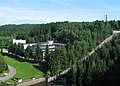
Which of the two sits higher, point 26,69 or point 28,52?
point 28,52

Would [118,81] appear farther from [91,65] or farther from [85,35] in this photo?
[85,35]

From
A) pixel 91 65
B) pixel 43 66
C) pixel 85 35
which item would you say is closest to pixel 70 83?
A: pixel 91 65

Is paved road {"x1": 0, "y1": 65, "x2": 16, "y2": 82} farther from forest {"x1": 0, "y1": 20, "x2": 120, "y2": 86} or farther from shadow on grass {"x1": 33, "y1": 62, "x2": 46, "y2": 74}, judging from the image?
forest {"x1": 0, "y1": 20, "x2": 120, "y2": 86}

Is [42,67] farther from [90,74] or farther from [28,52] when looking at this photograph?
Answer: [90,74]

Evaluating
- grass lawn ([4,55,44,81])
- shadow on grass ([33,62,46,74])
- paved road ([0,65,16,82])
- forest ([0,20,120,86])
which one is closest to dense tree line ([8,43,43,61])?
forest ([0,20,120,86])

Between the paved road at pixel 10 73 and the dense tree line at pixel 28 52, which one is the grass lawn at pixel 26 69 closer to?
the paved road at pixel 10 73

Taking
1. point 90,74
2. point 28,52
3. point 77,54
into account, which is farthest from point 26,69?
point 90,74

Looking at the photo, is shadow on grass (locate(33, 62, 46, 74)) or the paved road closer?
the paved road

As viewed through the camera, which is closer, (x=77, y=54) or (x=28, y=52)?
(x=77, y=54)
